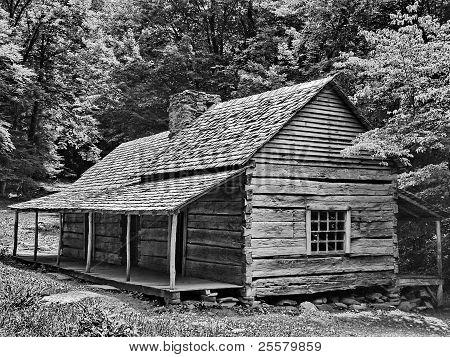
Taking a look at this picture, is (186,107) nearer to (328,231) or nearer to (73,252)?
(328,231)

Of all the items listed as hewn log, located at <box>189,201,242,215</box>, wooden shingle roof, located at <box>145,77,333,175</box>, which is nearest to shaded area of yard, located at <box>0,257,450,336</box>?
hewn log, located at <box>189,201,242,215</box>

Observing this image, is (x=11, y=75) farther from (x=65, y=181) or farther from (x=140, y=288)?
(x=140, y=288)

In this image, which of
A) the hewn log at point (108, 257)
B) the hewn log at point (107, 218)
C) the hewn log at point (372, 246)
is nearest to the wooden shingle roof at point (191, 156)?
the hewn log at point (107, 218)

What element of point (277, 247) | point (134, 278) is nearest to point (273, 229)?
point (277, 247)

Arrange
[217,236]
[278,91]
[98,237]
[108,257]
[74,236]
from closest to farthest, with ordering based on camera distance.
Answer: [217,236] → [278,91] → [108,257] → [98,237] → [74,236]

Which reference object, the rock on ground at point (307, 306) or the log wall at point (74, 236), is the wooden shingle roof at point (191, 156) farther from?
the rock on ground at point (307, 306)

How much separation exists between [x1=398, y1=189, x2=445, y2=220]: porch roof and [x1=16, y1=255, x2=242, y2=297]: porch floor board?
6.47m

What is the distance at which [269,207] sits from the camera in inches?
567

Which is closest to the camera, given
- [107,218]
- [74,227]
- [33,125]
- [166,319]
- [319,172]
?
[166,319]

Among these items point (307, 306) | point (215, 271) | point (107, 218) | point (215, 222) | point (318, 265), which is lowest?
point (307, 306)

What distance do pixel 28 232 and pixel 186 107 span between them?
13.4m

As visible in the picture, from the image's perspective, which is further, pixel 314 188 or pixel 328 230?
pixel 328 230

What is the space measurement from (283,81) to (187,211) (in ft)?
42.6

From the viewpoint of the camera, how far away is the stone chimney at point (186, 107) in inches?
818
